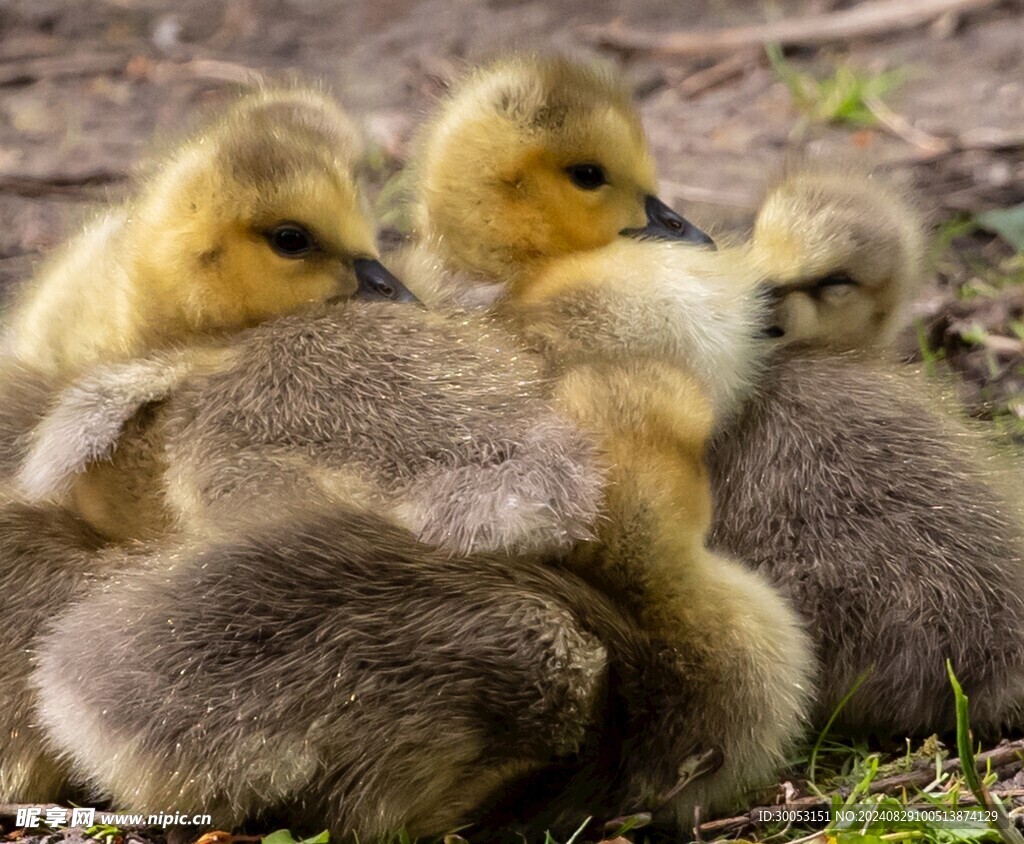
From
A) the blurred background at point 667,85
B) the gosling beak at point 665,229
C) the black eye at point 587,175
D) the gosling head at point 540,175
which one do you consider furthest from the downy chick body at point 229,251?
the blurred background at point 667,85

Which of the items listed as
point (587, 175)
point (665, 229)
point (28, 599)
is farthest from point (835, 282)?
point (28, 599)

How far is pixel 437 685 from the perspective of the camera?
1749mm

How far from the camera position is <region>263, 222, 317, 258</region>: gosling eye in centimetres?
211

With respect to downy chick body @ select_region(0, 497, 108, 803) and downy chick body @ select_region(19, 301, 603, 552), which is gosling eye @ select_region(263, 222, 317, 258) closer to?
downy chick body @ select_region(19, 301, 603, 552)

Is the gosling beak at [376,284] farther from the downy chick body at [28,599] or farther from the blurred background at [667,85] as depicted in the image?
the blurred background at [667,85]

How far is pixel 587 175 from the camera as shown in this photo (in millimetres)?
2373

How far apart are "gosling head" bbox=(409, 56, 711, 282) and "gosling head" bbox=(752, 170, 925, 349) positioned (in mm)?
144

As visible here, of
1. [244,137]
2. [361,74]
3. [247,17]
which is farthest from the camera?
[247,17]

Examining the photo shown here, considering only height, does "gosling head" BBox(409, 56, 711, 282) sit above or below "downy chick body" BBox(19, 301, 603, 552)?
above

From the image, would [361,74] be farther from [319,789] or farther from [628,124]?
[319,789]

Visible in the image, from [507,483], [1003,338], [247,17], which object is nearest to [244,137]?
[507,483]

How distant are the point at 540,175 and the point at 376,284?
0.35m

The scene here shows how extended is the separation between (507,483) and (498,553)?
86mm

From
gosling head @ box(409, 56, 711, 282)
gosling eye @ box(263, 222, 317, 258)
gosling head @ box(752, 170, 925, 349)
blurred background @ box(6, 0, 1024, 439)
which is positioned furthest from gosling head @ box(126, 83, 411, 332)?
blurred background @ box(6, 0, 1024, 439)
